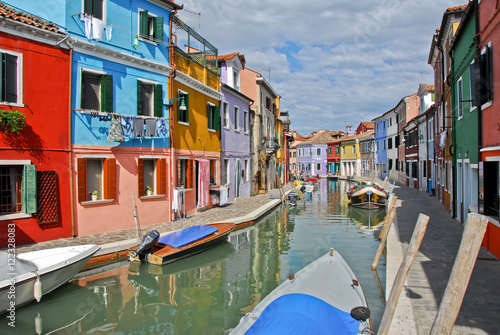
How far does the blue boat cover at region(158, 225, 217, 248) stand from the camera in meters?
11.2

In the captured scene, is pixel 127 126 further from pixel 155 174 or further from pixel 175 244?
pixel 175 244

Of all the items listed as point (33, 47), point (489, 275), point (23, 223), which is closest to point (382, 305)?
point (489, 275)

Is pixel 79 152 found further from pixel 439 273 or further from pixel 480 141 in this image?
pixel 480 141

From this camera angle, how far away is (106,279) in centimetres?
953

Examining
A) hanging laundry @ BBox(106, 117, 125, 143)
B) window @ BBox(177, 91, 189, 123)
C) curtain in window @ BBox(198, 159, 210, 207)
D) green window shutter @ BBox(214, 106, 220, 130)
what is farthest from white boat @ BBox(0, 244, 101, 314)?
green window shutter @ BBox(214, 106, 220, 130)

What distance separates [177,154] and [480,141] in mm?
11180

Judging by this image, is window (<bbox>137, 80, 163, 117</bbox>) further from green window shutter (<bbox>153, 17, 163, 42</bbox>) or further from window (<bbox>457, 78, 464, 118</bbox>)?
window (<bbox>457, 78, 464, 118</bbox>)

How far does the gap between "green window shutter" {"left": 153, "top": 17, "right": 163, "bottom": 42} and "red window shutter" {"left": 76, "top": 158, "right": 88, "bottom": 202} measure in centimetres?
577

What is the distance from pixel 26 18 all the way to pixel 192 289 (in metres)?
9.08

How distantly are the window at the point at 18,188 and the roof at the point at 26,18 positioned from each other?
4.01m

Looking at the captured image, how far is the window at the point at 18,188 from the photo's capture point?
1064 centimetres

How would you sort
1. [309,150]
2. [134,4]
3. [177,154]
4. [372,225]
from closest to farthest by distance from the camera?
1. [134,4]
2. [177,154]
3. [372,225]
4. [309,150]

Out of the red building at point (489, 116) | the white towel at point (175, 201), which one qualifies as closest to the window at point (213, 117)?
the white towel at point (175, 201)

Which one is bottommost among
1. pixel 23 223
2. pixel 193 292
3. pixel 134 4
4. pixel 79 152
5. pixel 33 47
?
pixel 193 292
